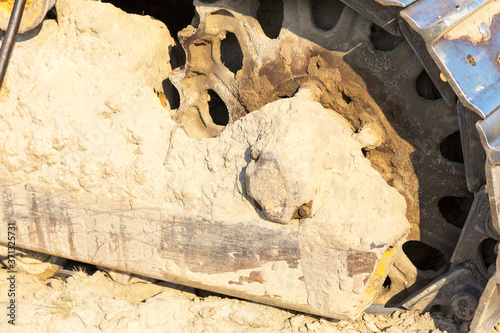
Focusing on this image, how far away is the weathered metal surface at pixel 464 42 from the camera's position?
1734 mm

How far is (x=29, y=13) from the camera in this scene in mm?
2531

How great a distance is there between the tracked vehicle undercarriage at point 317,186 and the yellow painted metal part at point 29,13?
69cm

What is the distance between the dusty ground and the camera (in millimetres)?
2492

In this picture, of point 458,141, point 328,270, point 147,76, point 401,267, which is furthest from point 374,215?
point 147,76

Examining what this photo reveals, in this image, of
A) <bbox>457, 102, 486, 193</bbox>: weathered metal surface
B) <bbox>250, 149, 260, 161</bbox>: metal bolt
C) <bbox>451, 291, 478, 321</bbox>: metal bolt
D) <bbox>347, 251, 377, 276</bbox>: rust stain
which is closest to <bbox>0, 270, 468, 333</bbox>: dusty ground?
<bbox>451, 291, 478, 321</bbox>: metal bolt

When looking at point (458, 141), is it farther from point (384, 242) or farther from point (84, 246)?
point (84, 246)

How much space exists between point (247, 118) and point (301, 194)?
18.5 inches

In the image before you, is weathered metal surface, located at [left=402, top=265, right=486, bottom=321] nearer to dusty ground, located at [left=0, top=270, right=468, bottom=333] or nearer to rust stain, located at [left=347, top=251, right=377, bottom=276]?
dusty ground, located at [left=0, top=270, right=468, bottom=333]

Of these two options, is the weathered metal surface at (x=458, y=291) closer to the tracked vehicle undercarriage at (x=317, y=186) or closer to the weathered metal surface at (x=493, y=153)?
the tracked vehicle undercarriage at (x=317, y=186)

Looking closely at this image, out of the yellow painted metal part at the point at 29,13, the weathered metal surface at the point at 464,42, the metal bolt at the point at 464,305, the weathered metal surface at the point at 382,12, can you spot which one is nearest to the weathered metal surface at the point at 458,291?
the metal bolt at the point at 464,305

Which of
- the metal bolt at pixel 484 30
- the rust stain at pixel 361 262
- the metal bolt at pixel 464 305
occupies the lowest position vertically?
the metal bolt at pixel 464 305

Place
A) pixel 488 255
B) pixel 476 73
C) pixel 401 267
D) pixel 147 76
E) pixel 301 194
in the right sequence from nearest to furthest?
pixel 476 73 → pixel 301 194 → pixel 488 255 → pixel 401 267 → pixel 147 76

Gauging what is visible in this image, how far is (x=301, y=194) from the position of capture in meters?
2.17

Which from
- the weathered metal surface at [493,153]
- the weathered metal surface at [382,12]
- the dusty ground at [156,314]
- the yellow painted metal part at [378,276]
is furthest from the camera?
the dusty ground at [156,314]
